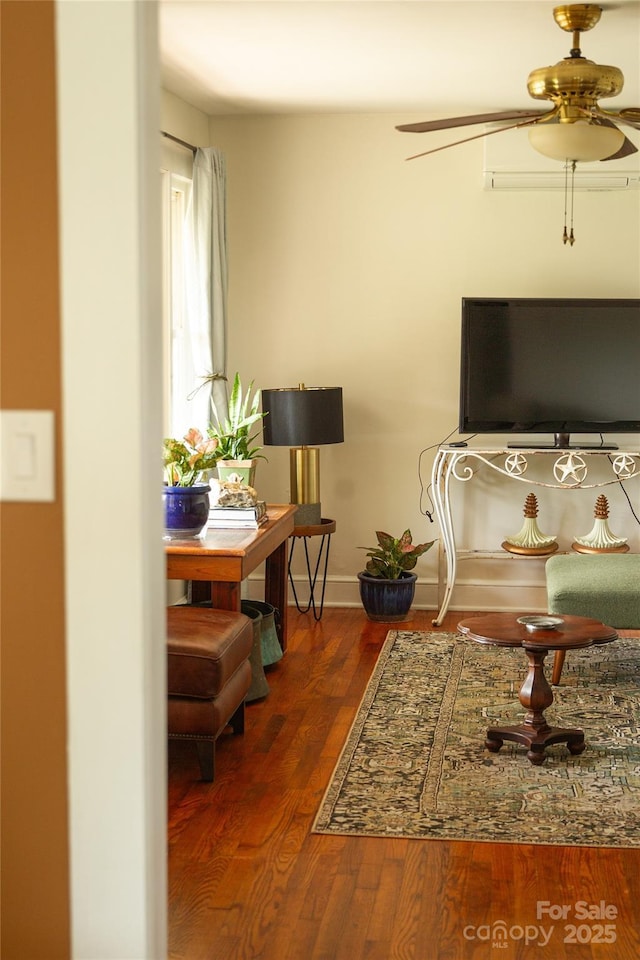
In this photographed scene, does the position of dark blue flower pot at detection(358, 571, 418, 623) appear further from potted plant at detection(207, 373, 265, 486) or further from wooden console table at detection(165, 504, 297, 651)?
wooden console table at detection(165, 504, 297, 651)

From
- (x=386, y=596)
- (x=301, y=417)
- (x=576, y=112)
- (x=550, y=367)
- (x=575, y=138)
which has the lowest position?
(x=386, y=596)

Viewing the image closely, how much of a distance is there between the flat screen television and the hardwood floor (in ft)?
8.32

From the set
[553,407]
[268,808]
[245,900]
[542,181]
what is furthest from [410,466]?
[245,900]

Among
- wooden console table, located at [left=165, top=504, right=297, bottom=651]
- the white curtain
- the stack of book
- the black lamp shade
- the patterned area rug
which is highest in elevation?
the white curtain

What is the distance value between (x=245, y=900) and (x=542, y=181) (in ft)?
13.9

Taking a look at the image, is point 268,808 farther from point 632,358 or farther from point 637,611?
point 632,358

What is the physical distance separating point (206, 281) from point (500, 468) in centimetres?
181

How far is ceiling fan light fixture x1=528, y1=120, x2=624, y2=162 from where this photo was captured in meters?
3.49

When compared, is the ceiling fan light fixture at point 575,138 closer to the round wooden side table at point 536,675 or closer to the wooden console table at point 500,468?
the round wooden side table at point 536,675

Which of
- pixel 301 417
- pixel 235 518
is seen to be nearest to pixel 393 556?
pixel 301 417

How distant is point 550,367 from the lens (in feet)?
18.5

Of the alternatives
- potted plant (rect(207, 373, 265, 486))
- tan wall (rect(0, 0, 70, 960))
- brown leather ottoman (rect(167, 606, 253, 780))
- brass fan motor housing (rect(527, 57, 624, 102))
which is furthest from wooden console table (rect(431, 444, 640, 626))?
tan wall (rect(0, 0, 70, 960))

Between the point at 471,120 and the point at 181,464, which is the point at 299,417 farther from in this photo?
the point at 471,120

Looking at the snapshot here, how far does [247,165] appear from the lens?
5.95 metres
